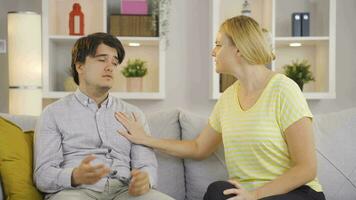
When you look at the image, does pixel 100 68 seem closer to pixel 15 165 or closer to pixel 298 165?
pixel 15 165

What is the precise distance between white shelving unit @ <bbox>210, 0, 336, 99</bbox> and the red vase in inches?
A: 35.9

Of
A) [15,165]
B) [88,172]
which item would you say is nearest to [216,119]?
[88,172]

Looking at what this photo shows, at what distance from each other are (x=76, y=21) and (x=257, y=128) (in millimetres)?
2144

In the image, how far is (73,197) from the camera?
6.55 ft

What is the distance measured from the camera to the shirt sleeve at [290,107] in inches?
78.7

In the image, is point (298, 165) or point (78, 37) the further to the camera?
point (78, 37)

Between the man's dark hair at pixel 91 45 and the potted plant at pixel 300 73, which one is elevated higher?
the man's dark hair at pixel 91 45

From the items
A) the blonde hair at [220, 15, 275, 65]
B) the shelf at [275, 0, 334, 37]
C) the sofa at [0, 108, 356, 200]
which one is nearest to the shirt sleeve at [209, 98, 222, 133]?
the sofa at [0, 108, 356, 200]

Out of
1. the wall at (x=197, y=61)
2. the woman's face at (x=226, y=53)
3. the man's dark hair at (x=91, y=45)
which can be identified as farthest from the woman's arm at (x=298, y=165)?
the wall at (x=197, y=61)

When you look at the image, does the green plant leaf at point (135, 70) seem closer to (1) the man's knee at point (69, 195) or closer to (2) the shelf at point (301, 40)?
(2) the shelf at point (301, 40)

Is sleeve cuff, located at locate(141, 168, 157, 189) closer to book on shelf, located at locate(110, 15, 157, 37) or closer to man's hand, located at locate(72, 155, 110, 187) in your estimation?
man's hand, located at locate(72, 155, 110, 187)

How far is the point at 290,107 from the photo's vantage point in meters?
2.01

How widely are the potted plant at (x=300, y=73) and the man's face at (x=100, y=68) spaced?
1905 mm

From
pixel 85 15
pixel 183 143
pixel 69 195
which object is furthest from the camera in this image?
pixel 85 15
